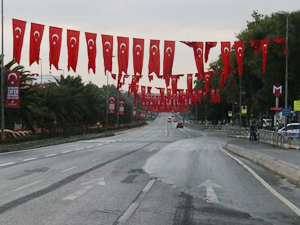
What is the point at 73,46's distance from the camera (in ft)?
104

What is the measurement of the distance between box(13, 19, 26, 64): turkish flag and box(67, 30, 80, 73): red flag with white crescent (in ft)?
9.54

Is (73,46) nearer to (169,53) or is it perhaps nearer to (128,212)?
(169,53)

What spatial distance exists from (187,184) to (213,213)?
4754 millimetres

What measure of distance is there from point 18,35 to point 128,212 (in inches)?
882

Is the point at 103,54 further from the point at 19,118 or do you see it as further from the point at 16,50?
the point at 19,118

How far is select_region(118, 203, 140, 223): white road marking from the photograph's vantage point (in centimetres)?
877

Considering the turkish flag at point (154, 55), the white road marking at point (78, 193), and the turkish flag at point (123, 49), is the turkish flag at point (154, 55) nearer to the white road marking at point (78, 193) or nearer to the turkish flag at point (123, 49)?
the turkish flag at point (123, 49)

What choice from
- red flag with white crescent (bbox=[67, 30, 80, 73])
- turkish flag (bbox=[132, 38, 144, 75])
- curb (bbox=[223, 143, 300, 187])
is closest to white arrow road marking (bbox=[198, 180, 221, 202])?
curb (bbox=[223, 143, 300, 187])

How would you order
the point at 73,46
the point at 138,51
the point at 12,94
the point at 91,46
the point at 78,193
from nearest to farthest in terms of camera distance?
the point at 78,193, the point at 73,46, the point at 91,46, the point at 138,51, the point at 12,94

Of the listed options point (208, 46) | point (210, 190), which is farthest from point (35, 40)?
point (210, 190)

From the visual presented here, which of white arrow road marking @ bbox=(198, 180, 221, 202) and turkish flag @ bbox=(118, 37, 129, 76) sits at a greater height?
turkish flag @ bbox=(118, 37, 129, 76)

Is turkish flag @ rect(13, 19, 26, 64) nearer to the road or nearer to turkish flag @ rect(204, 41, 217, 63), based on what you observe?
the road

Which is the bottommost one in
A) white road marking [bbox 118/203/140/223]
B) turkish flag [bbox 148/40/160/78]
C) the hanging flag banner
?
white road marking [bbox 118/203/140/223]

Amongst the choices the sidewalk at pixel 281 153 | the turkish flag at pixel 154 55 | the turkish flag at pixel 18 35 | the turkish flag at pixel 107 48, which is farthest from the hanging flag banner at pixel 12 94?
the sidewalk at pixel 281 153
